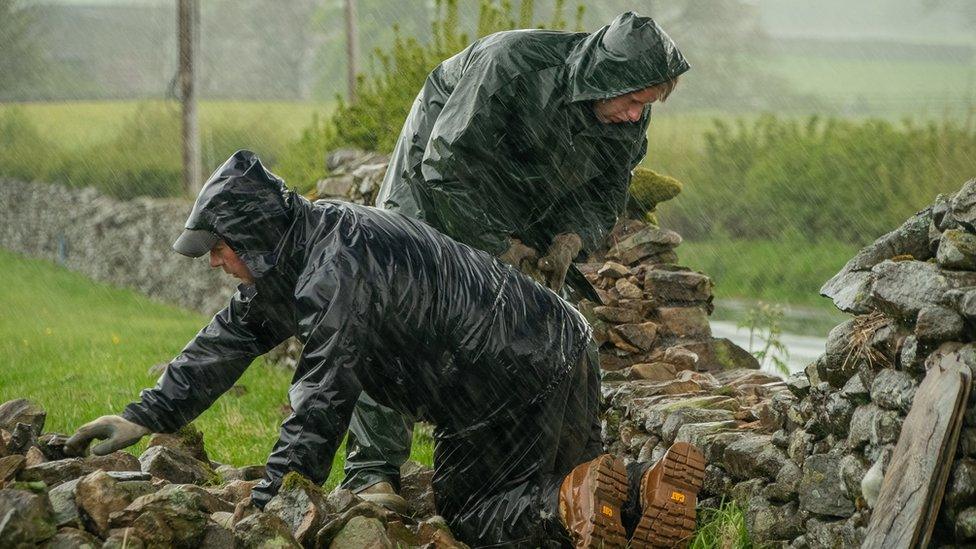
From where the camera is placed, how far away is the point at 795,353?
56.1 ft

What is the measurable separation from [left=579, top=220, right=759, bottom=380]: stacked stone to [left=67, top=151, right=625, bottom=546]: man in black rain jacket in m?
2.10

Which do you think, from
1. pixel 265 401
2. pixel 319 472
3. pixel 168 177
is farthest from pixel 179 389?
pixel 168 177

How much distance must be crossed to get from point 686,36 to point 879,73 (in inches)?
278

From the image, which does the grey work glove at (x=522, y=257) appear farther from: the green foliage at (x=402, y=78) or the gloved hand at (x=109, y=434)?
the green foliage at (x=402, y=78)

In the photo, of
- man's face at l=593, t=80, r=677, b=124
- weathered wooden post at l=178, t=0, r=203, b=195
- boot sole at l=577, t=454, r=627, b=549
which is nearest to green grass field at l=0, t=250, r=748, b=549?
boot sole at l=577, t=454, r=627, b=549

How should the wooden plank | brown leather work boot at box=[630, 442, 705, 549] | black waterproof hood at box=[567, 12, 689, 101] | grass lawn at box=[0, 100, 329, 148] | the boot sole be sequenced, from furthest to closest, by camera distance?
grass lawn at box=[0, 100, 329, 148] → black waterproof hood at box=[567, 12, 689, 101] → brown leather work boot at box=[630, 442, 705, 549] → the boot sole → the wooden plank

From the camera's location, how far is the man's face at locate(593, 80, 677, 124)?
5.46m

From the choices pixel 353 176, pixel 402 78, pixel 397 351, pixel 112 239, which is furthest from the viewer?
pixel 112 239

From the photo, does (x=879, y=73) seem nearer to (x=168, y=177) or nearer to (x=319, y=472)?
(x=168, y=177)

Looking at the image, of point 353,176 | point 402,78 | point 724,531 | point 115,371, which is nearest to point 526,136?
point 724,531

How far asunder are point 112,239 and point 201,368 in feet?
56.5

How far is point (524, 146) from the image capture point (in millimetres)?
5801

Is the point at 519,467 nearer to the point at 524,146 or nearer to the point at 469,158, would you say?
the point at 469,158

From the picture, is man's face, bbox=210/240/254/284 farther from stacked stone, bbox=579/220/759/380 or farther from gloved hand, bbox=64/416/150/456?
stacked stone, bbox=579/220/759/380
